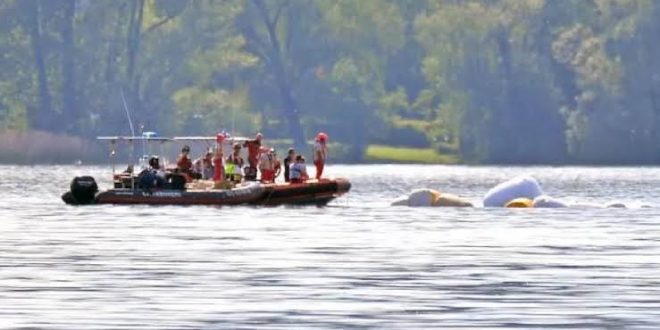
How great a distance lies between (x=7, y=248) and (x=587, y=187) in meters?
54.7

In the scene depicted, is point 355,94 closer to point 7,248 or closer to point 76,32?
point 76,32

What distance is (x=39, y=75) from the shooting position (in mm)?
166500

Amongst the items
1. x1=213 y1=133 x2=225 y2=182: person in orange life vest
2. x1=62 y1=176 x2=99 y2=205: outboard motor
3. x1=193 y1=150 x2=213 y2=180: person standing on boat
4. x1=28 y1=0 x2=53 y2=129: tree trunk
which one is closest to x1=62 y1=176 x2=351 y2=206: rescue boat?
x1=62 y1=176 x2=99 y2=205: outboard motor

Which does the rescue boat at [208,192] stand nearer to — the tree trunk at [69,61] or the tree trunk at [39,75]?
the tree trunk at [69,61]

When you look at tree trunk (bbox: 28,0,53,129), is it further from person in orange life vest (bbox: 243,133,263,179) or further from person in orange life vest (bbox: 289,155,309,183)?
person in orange life vest (bbox: 289,155,309,183)

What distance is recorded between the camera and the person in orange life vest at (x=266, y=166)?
72188 millimetres

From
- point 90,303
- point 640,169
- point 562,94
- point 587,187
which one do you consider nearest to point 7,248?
point 90,303

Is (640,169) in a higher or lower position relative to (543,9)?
lower

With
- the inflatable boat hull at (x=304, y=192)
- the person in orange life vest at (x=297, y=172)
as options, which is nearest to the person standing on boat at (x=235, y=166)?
the person in orange life vest at (x=297, y=172)

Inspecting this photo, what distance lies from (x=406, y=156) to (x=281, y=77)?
33.9 ft

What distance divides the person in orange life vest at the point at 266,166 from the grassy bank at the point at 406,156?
88305 mm

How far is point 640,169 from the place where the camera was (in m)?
140

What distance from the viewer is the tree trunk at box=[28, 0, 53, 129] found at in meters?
165

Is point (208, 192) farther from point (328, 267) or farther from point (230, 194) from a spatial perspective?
point (328, 267)
